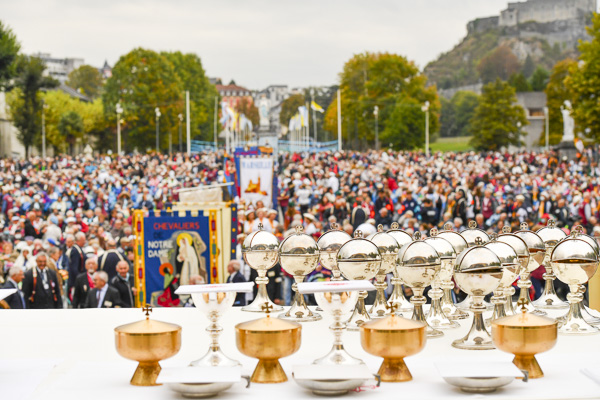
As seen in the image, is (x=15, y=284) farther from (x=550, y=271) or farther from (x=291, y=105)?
(x=291, y=105)

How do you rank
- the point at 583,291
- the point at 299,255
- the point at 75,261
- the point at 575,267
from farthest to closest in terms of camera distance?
the point at 75,261 < the point at 299,255 < the point at 583,291 < the point at 575,267

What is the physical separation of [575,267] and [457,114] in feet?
488

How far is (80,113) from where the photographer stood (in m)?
99.9

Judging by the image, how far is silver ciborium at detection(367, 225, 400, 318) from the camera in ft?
17.3

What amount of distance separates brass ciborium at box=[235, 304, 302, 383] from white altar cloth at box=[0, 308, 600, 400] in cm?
8

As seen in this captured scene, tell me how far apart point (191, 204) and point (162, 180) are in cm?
2037

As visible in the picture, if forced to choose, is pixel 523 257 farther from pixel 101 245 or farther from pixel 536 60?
pixel 536 60

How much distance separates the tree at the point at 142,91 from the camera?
8469cm

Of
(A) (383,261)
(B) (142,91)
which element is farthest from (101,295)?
(B) (142,91)

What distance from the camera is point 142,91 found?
84.7 m

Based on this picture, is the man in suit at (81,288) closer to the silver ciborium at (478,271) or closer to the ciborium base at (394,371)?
the silver ciborium at (478,271)

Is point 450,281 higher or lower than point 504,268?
lower

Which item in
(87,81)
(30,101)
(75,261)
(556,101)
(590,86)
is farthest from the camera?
(87,81)

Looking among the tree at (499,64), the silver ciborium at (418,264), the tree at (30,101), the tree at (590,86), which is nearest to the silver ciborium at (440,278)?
the silver ciborium at (418,264)
